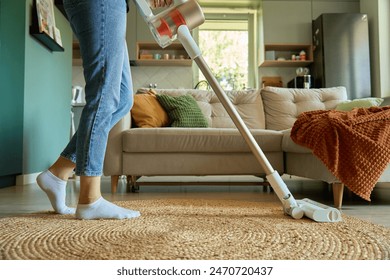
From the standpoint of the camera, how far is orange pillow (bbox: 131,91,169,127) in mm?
2604

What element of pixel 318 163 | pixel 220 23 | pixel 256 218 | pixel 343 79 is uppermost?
pixel 220 23

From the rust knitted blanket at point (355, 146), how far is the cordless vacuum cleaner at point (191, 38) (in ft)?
1.35

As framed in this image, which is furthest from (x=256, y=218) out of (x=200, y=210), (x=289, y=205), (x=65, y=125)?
(x=65, y=125)

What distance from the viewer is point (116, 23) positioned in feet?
3.72

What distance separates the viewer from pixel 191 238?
3.04ft

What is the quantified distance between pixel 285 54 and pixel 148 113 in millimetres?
3257

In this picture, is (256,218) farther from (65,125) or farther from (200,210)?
(65,125)

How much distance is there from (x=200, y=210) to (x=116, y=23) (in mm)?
758

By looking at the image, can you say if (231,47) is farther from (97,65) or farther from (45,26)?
(97,65)

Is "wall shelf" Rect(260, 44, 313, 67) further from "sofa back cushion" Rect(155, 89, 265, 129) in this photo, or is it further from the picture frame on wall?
the picture frame on wall

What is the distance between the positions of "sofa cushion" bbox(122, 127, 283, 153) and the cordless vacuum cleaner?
1.06 m

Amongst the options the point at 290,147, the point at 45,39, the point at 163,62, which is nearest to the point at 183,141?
the point at 290,147

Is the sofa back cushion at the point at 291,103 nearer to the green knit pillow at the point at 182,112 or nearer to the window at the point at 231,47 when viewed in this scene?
the green knit pillow at the point at 182,112

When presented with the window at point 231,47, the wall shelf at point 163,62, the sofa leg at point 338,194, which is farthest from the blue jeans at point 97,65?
the window at point 231,47
